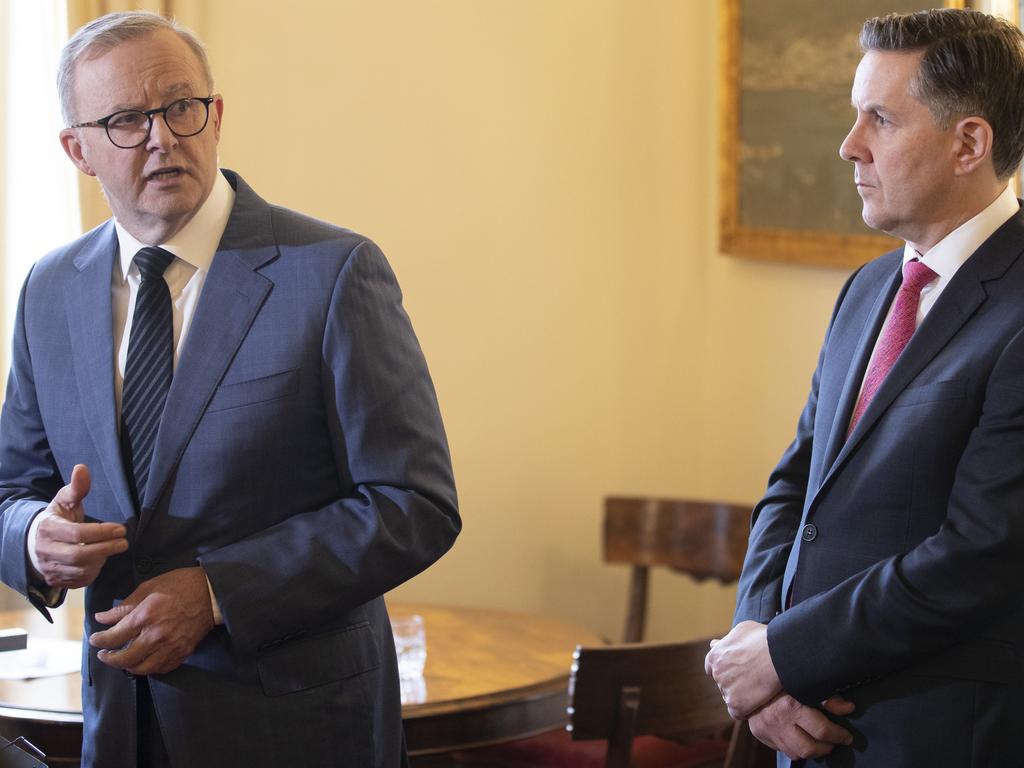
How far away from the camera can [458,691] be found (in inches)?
122

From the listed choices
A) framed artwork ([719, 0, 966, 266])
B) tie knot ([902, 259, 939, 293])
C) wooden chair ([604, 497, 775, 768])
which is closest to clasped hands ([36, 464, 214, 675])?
tie knot ([902, 259, 939, 293])

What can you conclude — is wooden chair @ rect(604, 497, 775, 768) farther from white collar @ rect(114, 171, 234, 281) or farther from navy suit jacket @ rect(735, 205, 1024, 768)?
white collar @ rect(114, 171, 234, 281)

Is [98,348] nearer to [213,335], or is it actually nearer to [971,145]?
[213,335]

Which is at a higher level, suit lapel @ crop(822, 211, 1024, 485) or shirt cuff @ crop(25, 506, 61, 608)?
suit lapel @ crop(822, 211, 1024, 485)

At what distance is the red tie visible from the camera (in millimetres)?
2090

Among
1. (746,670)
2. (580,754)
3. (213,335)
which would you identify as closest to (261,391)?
(213,335)

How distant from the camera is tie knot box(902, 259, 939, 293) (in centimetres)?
209

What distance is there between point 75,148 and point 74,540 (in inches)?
30.6

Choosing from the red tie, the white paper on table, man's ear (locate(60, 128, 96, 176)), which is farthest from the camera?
the white paper on table

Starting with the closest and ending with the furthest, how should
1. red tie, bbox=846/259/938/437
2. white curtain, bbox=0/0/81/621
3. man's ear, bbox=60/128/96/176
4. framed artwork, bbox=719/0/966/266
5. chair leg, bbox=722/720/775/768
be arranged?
red tie, bbox=846/259/938/437 < man's ear, bbox=60/128/96/176 < chair leg, bbox=722/720/775/768 < white curtain, bbox=0/0/81/621 < framed artwork, bbox=719/0/966/266

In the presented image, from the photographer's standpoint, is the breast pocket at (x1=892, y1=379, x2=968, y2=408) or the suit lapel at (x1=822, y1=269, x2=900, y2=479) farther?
the suit lapel at (x1=822, y1=269, x2=900, y2=479)

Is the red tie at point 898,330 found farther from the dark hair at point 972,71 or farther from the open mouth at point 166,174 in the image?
the open mouth at point 166,174

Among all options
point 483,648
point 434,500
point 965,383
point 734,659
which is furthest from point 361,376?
point 483,648

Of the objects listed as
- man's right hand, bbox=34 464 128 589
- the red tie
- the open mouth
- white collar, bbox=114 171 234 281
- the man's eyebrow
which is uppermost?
the man's eyebrow
